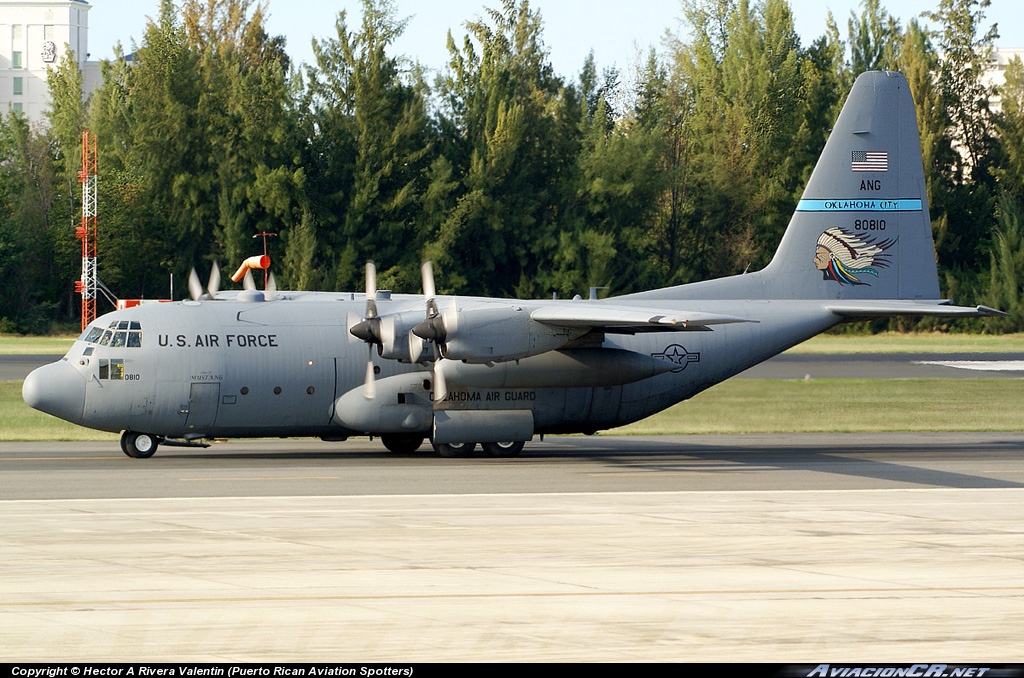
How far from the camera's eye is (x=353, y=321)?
24.9 meters

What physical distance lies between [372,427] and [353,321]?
2.20m

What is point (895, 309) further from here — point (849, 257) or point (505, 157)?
point (505, 157)

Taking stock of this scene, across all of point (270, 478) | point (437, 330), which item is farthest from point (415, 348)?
point (270, 478)

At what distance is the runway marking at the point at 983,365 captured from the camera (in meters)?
49.2

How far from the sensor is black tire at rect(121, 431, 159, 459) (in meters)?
24.3

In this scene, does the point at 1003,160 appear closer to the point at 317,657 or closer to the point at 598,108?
the point at 598,108

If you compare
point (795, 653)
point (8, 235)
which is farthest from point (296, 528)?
point (8, 235)

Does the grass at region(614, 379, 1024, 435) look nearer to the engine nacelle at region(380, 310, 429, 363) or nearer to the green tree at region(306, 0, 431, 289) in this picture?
the engine nacelle at region(380, 310, 429, 363)

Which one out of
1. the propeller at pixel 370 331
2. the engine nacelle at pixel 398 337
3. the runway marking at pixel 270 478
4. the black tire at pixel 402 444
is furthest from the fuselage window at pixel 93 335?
the black tire at pixel 402 444

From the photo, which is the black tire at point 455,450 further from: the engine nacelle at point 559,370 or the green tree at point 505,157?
the green tree at point 505,157

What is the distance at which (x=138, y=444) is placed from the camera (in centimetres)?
2431

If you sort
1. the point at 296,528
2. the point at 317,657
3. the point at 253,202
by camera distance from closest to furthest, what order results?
the point at 317,657 → the point at 296,528 → the point at 253,202

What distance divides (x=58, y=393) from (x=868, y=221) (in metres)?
17.0

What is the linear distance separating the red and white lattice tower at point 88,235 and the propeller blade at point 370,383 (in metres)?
34.4
